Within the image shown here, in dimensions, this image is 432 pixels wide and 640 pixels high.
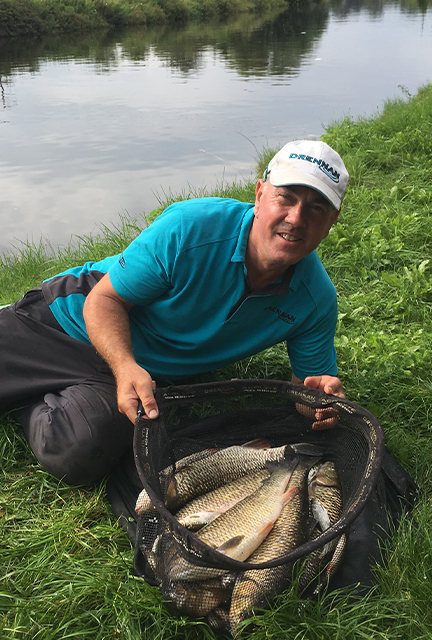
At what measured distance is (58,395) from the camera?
2580mm

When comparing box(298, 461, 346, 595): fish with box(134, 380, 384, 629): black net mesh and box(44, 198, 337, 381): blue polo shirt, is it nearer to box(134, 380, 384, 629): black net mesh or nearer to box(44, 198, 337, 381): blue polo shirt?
box(134, 380, 384, 629): black net mesh

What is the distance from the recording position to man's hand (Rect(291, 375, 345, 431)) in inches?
91.4

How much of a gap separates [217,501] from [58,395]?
0.94 m

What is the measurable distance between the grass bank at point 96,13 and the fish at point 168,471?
24032mm

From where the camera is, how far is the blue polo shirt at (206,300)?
221 cm

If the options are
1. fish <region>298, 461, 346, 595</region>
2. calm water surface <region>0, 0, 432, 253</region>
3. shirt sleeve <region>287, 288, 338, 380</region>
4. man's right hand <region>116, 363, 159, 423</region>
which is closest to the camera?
fish <region>298, 461, 346, 595</region>

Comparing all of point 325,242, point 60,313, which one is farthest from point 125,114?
point 60,313

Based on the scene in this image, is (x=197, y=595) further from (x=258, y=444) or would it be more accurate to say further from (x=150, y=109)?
(x=150, y=109)

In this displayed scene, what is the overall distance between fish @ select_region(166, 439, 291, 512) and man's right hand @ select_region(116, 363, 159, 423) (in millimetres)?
342

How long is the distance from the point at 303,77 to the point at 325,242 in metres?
13.4

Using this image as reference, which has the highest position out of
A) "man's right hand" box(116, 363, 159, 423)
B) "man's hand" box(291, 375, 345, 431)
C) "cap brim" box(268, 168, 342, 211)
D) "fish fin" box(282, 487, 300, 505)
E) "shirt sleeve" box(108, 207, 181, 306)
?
"cap brim" box(268, 168, 342, 211)

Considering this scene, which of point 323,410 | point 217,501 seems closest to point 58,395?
point 217,501

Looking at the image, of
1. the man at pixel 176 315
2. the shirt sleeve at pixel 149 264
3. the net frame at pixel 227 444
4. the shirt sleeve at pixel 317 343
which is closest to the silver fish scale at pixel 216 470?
the net frame at pixel 227 444

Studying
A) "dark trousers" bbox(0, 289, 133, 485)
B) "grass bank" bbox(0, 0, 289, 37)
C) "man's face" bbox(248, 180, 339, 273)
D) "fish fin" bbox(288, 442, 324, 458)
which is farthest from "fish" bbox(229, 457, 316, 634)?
"grass bank" bbox(0, 0, 289, 37)
